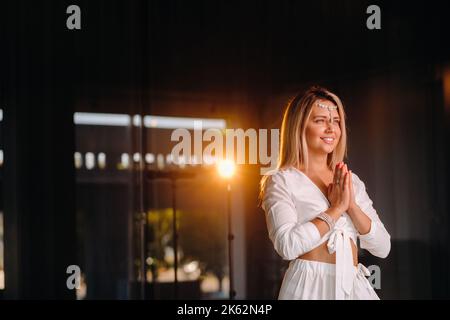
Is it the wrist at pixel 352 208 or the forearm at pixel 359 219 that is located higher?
the wrist at pixel 352 208

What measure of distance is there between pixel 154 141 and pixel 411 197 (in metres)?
1.60

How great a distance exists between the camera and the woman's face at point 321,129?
6.73ft

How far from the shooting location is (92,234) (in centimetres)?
445

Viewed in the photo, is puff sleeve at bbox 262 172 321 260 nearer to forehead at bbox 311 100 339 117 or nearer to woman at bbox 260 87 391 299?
woman at bbox 260 87 391 299

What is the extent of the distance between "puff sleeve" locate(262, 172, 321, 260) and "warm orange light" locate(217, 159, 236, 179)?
2326mm

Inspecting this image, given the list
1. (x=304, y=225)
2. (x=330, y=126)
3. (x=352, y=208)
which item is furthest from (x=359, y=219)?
(x=330, y=126)

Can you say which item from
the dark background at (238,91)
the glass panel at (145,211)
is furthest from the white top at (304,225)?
the glass panel at (145,211)

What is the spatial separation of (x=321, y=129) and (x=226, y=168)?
7.66 feet

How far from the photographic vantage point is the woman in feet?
6.22

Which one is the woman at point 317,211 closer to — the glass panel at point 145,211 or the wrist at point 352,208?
the wrist at point 352,208

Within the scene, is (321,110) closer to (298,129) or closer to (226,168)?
(298,129)

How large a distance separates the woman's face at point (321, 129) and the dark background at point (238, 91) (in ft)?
6.96

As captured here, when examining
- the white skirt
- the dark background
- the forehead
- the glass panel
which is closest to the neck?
the forehead

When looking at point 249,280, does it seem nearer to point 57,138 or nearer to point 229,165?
point 229,165
